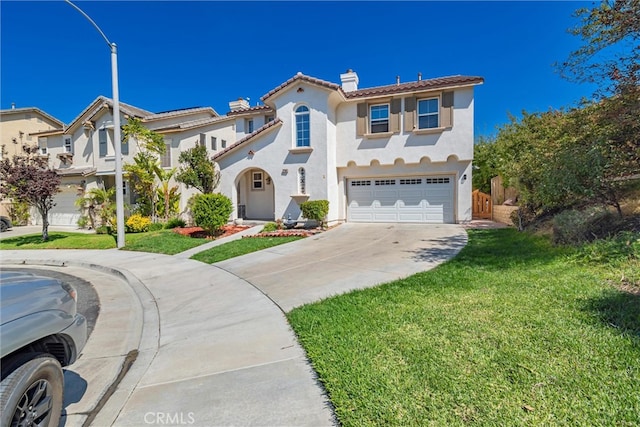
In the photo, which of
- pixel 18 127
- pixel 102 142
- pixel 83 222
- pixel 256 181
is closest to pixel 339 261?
pixel 256 181

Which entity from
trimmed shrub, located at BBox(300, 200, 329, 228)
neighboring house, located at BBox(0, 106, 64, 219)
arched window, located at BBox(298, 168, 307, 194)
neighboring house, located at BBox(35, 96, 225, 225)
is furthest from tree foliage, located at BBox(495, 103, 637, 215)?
neighboring house, located at BBox(0, 106, 64, 219)

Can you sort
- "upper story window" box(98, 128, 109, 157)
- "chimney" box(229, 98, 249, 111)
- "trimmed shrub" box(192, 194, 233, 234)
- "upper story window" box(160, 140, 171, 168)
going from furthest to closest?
"upper story window" box(98, 128, 109, 157)
"chimney" box(229, 98, 249, 111)
"upper story window" box(160, 140, 171, 168)
"trimmed shrub" box(192, 194, 233, 234)

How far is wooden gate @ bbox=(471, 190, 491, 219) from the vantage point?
61.3ft

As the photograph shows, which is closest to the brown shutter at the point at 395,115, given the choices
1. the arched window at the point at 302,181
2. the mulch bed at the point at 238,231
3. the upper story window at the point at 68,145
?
the arched window at the point at 302,181

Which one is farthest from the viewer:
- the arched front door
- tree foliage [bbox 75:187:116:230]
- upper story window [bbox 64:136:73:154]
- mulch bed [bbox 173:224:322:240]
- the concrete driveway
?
upper story window [bbox 64:136:73:154]

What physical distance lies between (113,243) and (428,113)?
15199mm

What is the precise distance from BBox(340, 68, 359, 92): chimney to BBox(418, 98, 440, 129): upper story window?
394cm

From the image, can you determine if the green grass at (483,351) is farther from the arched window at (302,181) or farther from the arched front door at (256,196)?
the arched front door at (256,196)

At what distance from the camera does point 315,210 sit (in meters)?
14.0

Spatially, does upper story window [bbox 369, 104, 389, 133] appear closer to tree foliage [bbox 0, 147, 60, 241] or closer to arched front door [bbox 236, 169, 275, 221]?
arched front door [bbox 236, 169, 275, 221]

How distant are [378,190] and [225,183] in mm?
8106

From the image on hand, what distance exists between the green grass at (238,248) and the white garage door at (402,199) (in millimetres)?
5190

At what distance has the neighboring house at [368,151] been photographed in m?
14.7

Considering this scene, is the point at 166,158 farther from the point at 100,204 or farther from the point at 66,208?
the point at 66,208
